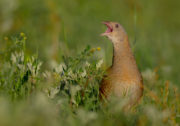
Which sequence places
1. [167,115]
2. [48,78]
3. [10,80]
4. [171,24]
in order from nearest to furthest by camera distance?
[167,115], [10,80], [48,78], [171,24]

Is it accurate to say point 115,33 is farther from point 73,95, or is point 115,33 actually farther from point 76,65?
point 73,95

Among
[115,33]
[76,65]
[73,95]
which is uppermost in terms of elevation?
[115,33]

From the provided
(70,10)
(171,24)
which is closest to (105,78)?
(70,10)

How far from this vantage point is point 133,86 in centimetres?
409

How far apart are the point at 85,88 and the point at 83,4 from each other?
484cm

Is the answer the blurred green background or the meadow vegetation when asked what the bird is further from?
the blurred green background

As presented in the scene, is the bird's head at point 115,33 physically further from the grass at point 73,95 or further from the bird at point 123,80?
the grass at point 73,95

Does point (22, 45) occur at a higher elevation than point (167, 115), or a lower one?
higher

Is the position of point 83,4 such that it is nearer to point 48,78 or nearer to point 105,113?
point 48,78

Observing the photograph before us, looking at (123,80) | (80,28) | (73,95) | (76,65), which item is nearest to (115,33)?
(123,80)

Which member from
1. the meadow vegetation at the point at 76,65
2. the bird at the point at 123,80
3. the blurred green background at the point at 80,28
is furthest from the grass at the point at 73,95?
the blurred green background at the point at 80,28

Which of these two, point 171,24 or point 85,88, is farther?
point 171,24

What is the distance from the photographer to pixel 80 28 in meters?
8.14

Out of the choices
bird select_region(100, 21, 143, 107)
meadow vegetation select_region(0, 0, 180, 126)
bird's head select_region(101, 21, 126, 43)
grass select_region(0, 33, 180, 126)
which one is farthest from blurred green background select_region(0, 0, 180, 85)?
grass select_region(0, 33, 180, 126)
